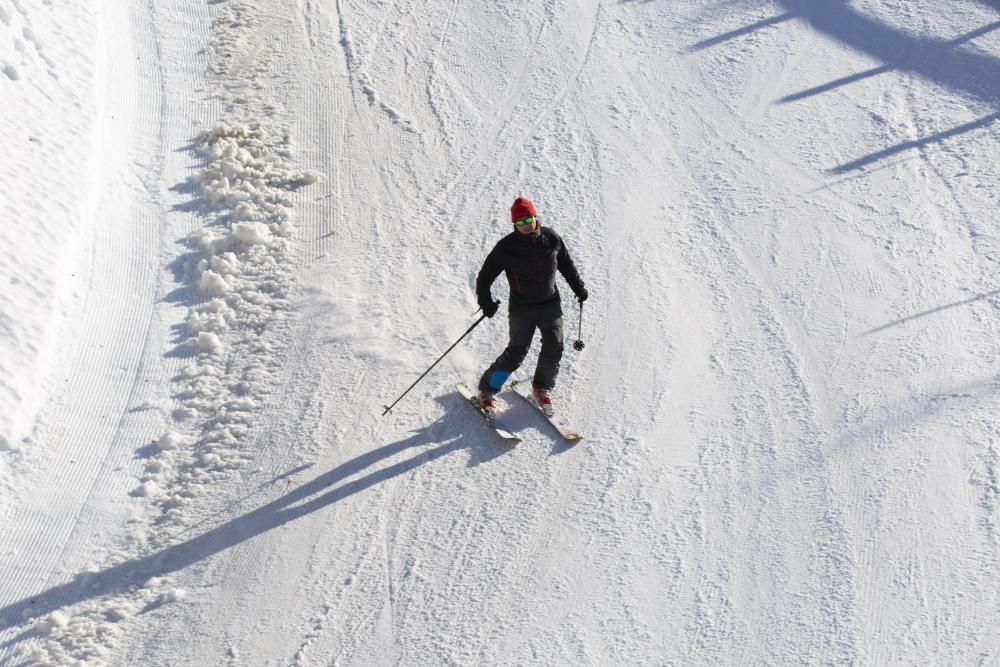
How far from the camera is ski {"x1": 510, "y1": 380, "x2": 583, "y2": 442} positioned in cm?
816

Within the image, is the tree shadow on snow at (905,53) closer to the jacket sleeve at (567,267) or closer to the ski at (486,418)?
the jacket sleeve at (567,267)

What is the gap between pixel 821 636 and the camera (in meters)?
6.86

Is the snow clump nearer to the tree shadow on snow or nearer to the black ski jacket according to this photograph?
the black ski jacket

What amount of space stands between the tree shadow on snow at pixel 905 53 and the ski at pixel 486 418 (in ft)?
16.9

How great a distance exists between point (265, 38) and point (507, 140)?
3364 millimetres

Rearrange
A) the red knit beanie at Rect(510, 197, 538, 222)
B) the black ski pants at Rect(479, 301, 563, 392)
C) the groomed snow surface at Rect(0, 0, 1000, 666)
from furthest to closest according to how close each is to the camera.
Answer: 1. the black ski pants at Rect(479, 301, 563, 392)
2. the red knit beanie at Rect(510, 197, 538, 222)
3. the groomed snow surface at Rect(0, 0, 1000, 666)

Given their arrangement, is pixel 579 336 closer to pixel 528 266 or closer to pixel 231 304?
pixel 528 266

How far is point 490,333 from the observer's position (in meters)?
9.14

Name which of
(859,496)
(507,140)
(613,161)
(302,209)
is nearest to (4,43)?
(302,209)

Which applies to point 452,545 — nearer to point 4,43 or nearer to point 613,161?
point 613,161

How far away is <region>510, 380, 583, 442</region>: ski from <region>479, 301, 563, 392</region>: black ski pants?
0.19 metres

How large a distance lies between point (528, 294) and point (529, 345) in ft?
1.48

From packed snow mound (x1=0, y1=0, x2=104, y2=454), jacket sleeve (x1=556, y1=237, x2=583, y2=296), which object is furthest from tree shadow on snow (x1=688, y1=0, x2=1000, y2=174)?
packed snow mound (x1=0, y1=0, x2=104, y2=454)

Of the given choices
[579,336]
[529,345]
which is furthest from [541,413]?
[579,336]
